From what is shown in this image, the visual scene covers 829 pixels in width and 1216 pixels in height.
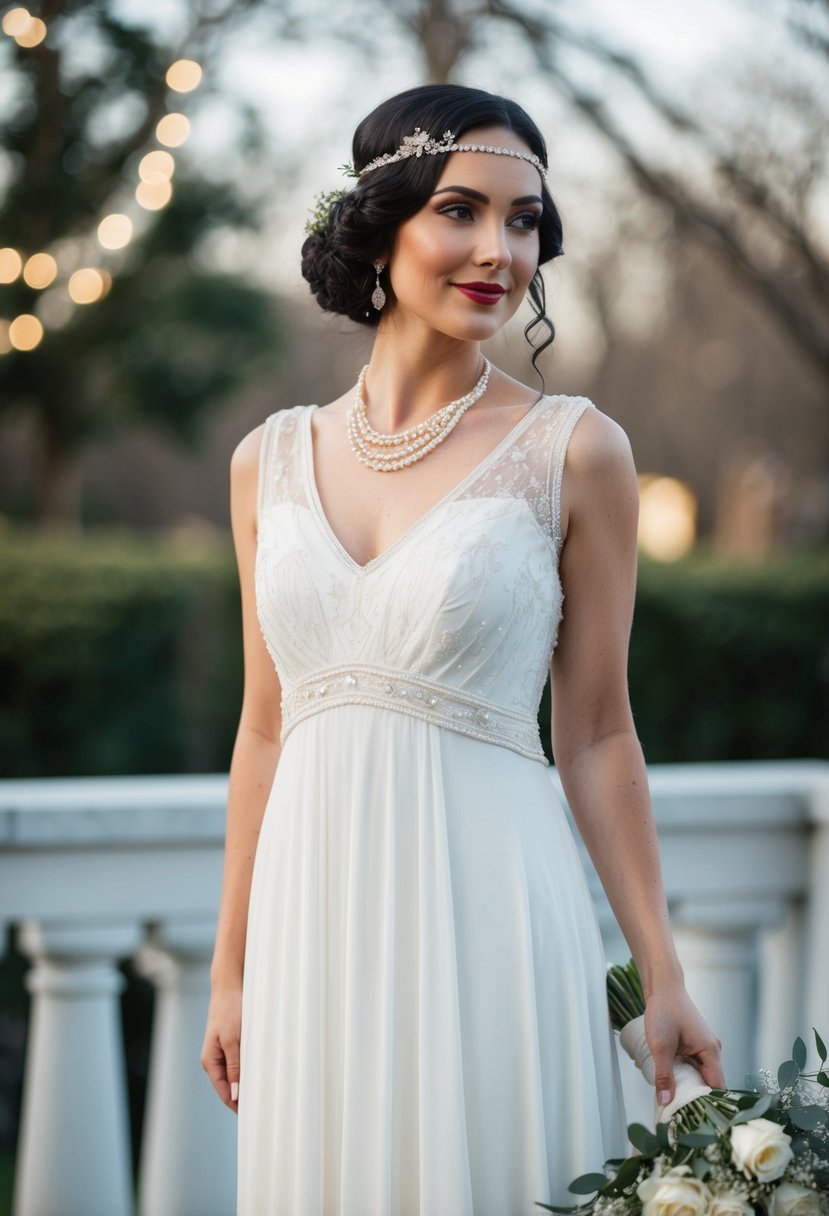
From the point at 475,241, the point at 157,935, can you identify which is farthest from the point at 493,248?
the point at 157,935

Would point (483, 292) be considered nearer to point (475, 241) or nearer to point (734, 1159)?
point (475, 241)

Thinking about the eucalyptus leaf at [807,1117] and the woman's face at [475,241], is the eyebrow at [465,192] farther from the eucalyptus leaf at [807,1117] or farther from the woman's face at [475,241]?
the eucalyptus leaf at [807,1117]

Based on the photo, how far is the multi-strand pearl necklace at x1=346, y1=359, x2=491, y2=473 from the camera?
2.04 metres

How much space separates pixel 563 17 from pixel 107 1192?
170 inches

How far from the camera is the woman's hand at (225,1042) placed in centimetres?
206

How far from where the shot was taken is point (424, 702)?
1.91m

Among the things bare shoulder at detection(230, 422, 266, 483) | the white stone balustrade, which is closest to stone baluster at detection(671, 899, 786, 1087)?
the white stone balustrade

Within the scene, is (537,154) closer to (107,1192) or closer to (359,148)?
(359,148)

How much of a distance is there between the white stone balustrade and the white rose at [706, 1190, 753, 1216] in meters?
0.77

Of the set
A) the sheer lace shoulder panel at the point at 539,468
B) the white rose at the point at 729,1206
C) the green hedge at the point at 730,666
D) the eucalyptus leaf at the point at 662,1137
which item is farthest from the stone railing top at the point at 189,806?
the green hedge at the point at 730,666

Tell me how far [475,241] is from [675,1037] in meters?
1.13

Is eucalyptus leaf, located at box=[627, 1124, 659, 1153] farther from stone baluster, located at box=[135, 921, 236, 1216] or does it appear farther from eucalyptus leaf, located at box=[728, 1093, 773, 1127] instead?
stone baluster, located at box=[135, 921, 236, 1216]

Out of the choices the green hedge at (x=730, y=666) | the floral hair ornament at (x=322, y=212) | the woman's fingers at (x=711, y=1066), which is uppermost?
the green hedge at (x=730, y=666)

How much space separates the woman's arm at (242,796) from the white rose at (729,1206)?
0.78 meters
